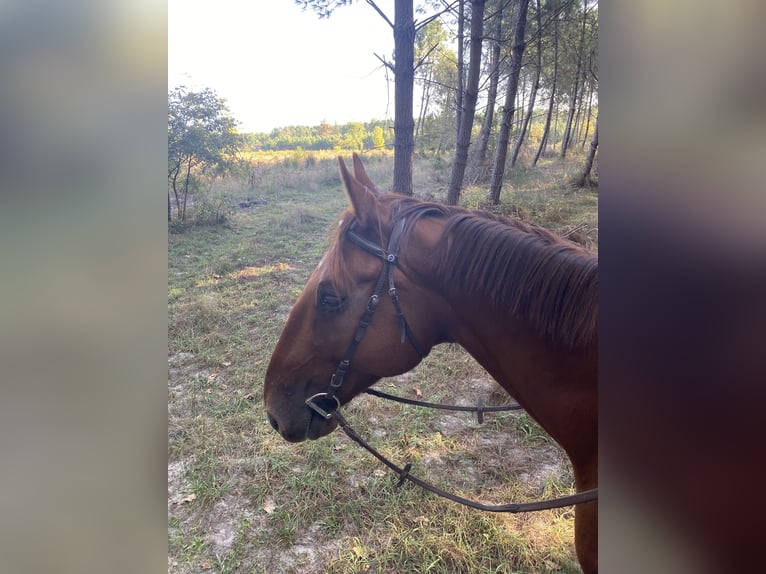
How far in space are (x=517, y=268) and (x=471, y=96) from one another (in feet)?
9.21

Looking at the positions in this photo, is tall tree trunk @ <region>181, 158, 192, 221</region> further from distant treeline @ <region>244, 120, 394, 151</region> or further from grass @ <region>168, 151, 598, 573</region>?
distant treeline @ <region>244, 120, 394, 151</region>

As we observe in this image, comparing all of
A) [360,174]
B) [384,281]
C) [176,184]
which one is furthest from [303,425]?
[176,184]

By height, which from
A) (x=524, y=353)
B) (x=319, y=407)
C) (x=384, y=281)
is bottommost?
(x=319, y=407)

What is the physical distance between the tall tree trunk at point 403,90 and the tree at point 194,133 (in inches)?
91.1

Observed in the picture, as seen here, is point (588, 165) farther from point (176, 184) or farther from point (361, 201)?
point (176, 184)

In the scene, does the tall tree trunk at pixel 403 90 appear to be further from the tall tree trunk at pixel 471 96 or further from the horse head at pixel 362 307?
the horse head at pixel 362 307

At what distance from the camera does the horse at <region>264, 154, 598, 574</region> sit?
1117 mm

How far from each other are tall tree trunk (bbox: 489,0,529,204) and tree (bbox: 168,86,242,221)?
3138 mm

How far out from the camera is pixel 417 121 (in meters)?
5.04

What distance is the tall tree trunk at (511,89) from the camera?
116 inches

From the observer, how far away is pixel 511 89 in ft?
11.1
